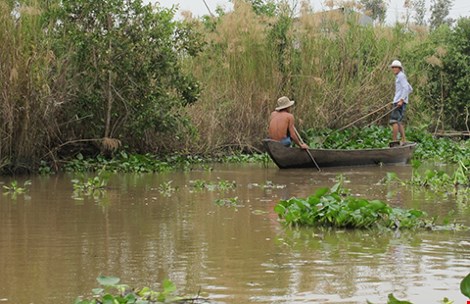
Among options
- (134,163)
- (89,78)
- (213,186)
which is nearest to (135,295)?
(213,186)

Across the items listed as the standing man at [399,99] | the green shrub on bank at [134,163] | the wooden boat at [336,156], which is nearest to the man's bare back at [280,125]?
the wooden boat at [336,156]

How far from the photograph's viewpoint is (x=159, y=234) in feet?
25.0

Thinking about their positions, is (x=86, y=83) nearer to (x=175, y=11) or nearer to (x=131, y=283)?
(x=175, y=11)

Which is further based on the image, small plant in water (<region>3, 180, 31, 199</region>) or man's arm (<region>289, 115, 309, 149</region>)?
man's arm (<region>289, 115, 309, 149</region>)

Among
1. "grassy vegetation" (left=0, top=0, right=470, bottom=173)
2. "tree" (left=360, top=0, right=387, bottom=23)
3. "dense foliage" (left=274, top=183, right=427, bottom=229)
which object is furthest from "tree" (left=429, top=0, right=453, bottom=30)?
"dense foliage" (left=274, top=183, right=427, bottom=229)

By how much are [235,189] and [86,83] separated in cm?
403

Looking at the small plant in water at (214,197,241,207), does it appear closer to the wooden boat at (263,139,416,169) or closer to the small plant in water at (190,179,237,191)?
the small plant in water at (190,179,237,191)

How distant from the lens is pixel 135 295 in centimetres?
492

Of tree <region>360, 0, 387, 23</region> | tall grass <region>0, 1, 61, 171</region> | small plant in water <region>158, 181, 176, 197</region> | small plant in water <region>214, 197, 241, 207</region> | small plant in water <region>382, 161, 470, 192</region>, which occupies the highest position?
tree <region>360, 0, 387, 23</region>

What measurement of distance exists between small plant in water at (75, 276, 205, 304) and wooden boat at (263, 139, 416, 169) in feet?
32.5

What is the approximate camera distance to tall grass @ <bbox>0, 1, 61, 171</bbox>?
1240 cm

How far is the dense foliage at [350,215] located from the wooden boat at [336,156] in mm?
6753

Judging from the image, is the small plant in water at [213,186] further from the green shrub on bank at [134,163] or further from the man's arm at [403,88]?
the man's arm at [403,88]

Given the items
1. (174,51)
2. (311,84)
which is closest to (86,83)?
(174,51)
